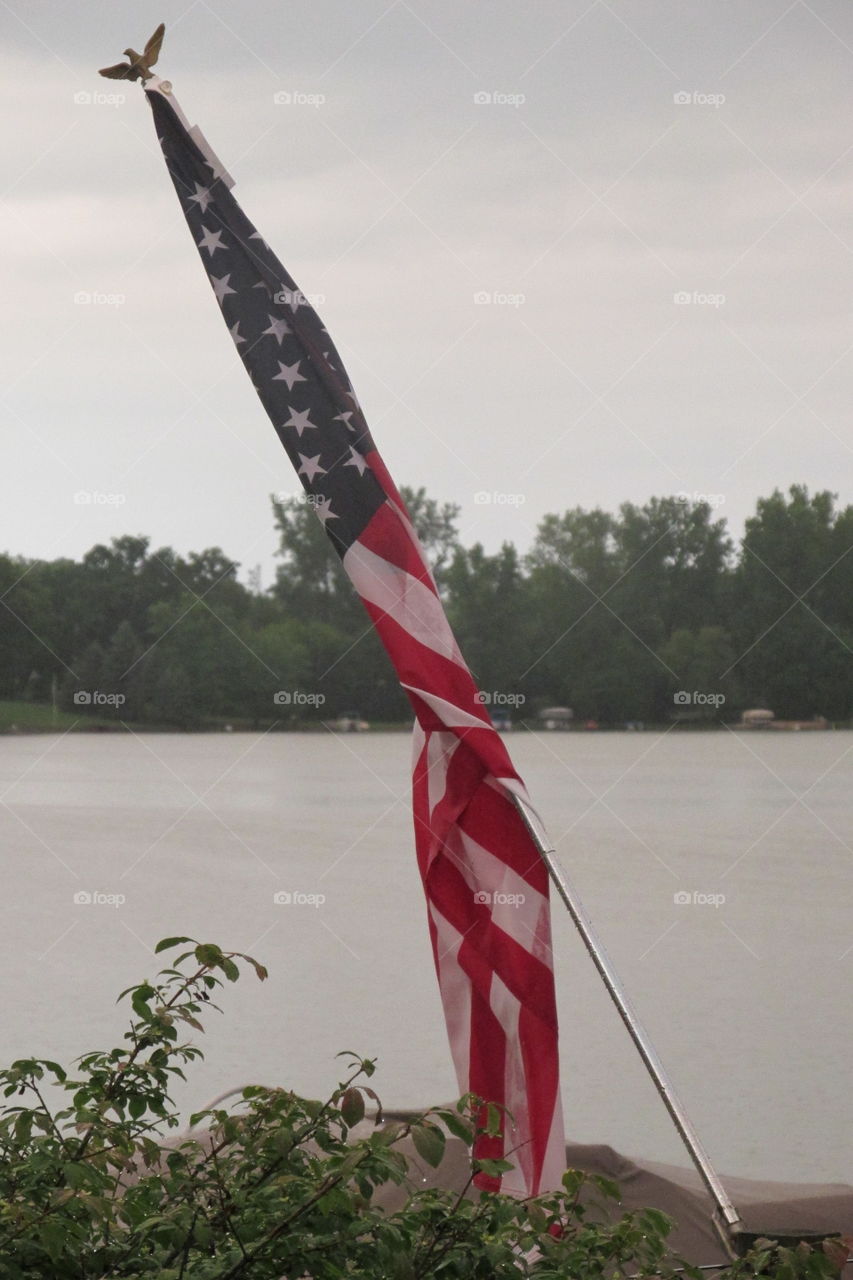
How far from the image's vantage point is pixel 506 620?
23.0 m

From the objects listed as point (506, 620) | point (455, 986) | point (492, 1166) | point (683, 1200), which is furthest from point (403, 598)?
point (506, 620)

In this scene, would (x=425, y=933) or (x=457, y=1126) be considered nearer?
(x=457, y=1126)

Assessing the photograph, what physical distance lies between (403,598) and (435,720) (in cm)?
26

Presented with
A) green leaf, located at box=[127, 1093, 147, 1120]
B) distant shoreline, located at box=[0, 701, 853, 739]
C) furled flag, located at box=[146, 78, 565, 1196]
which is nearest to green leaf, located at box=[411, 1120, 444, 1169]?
green leaf, located at box=[127, 1093, 147, 1120]

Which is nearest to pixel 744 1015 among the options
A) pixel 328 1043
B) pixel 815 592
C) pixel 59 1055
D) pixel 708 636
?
pixel 328 1043

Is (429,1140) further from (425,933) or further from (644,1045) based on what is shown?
(425,933)

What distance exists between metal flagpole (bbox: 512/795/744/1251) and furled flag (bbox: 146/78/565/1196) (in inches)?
3.0

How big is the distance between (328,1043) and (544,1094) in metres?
5.11

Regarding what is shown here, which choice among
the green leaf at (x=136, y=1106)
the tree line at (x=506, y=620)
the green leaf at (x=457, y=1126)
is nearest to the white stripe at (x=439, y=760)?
the green leaf at (x=136, y=1106)

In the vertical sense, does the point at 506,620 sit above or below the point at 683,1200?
above

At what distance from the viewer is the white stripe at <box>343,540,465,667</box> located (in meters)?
3.01

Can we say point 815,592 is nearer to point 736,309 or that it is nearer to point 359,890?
point 736,309

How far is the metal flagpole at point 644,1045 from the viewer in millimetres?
2523

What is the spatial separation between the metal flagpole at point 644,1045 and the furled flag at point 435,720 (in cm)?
8
